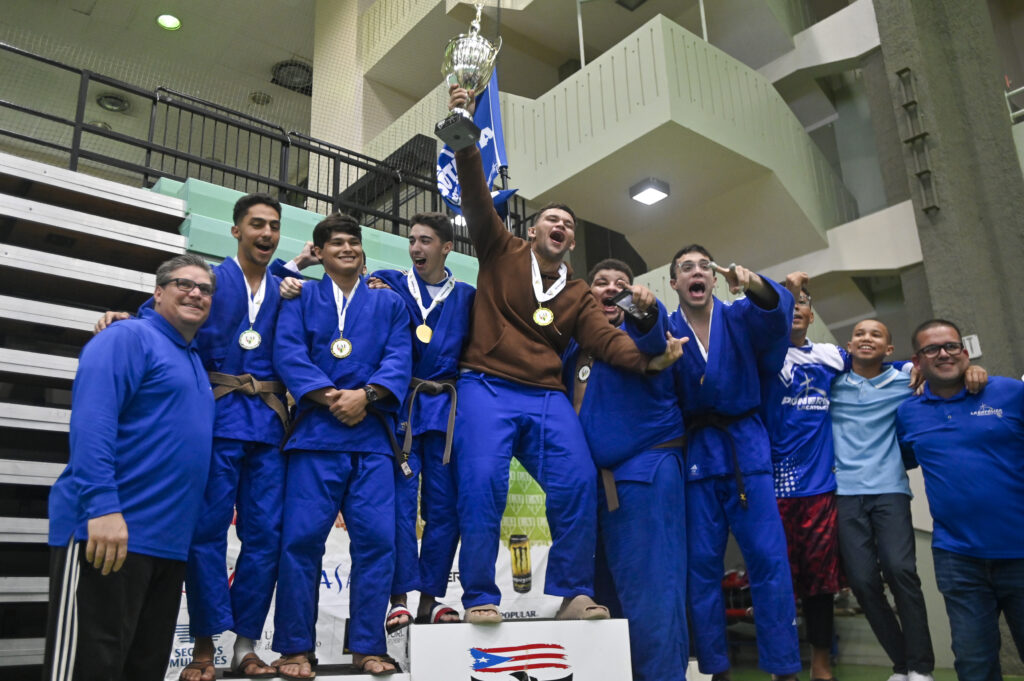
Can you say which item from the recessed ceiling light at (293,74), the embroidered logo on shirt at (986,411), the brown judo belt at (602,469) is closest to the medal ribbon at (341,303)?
the brown judo belt at (602,469)

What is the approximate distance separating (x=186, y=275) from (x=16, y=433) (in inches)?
102

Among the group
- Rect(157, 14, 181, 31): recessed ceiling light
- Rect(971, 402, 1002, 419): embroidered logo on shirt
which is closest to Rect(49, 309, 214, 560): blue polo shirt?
Rect(971, 402, 1002, 419): embroidered logo on shirt

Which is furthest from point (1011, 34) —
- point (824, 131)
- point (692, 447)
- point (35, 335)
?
point (35, 335)

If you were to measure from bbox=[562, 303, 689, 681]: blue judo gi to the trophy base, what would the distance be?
968 mm

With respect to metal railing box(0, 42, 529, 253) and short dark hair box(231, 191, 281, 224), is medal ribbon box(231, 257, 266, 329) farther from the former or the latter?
metal railing box(0, 42, 529, 253)

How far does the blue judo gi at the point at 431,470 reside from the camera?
10.0 feet

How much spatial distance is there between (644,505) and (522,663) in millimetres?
752

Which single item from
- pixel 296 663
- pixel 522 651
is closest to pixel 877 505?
pixel 522 651

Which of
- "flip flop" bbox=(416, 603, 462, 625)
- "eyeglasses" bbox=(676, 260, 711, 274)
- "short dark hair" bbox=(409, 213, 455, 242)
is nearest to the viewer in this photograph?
"flip flop" bbox=(416, 603, 462, 625)

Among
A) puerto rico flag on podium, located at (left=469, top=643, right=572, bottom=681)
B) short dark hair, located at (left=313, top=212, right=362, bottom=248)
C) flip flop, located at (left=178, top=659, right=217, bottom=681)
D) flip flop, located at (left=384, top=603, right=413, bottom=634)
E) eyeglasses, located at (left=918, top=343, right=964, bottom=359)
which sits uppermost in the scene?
short dark hair, located at (left=313, top=212, right=362, bottom=248)

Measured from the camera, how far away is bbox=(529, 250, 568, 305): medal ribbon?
3.29 m

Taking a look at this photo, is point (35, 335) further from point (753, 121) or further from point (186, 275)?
point (753, 121)

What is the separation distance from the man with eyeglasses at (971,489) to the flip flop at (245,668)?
2867 mm

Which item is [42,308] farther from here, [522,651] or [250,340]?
[522,651]
